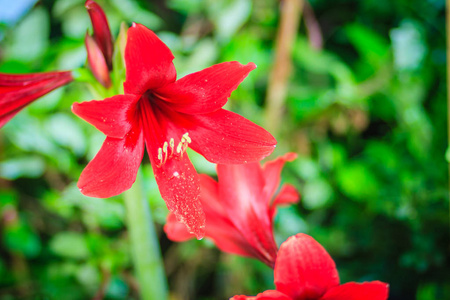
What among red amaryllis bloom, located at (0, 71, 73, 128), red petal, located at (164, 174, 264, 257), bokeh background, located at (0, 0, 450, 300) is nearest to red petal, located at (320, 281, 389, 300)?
red petal, located at (164, 174, 264, 257)

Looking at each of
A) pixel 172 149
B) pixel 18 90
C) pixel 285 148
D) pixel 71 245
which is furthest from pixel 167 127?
pixel 285 148

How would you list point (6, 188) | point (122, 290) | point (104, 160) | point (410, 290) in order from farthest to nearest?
point (6, 188)
point (122, 290)
point (410, 290)
point (104, 160)

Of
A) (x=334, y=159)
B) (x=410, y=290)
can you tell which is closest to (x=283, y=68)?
(x=334, y=159)

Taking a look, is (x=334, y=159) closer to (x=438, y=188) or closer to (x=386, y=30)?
(x=438, y=188)

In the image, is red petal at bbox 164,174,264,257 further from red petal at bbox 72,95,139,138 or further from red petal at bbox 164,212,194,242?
red petal at bbox 72,95,139,138

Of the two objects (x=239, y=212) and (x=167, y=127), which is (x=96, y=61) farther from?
(x=239, y=212)

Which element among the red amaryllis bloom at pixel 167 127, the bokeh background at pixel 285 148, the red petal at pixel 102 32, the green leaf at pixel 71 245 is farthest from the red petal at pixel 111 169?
the green leaf at pixel 71 245

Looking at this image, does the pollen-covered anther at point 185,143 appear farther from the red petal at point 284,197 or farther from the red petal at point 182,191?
the red petal at point 284,197
